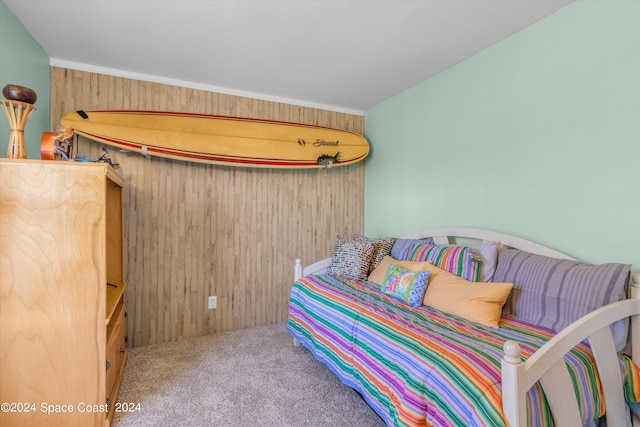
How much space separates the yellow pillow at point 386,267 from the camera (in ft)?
7.03

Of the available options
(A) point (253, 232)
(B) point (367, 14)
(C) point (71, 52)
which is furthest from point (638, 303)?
(C) point (71, 52)

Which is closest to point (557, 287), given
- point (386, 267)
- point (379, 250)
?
point (386, 267)

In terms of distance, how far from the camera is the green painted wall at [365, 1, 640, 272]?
5.05ft

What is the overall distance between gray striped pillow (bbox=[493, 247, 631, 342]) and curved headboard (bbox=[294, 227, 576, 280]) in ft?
0.28

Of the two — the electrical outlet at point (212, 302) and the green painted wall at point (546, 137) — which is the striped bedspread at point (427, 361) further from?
the electrical outlet at point (212, 302)

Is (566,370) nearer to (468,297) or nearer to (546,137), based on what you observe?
(468,297)

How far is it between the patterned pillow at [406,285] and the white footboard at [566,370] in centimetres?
85

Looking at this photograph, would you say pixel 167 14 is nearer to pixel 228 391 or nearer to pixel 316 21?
pixel 316 21

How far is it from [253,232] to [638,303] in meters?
2.64

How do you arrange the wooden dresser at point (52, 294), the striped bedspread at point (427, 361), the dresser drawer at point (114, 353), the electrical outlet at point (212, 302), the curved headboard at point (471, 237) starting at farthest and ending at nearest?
the electrical outlet at point (212, 302) < the curved headboard at point (471, 237) < the dresser drawer at point (114, 353) < the wooden dresser at point (52, 294) < the striped bedspread at point (427, 361)

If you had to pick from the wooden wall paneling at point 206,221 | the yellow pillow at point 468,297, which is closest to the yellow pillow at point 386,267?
the yellow pillow at point 468,297

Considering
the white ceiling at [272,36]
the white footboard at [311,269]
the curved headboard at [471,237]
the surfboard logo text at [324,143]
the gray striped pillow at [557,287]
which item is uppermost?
the white ceiling at [272,36]

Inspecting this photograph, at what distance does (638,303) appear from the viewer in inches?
54.1

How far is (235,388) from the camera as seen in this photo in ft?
6.40
